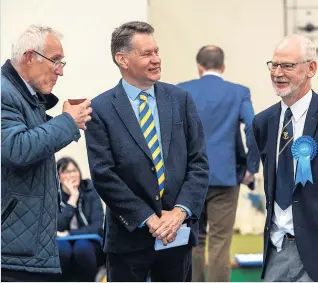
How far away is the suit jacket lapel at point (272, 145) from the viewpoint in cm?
320

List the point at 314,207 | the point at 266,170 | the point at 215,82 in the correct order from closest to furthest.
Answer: the point at 314,207 < the point at 266,170 < the point at 215,82

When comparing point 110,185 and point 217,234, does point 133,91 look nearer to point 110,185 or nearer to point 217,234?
point 110,185

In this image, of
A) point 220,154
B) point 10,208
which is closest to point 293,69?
point 10,208

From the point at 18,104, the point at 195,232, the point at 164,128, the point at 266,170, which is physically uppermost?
the point at 18,104

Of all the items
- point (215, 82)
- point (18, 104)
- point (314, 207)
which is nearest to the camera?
point (18, 104)

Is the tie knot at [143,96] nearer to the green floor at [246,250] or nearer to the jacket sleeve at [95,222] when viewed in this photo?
the jacket sleeve at [95,222]

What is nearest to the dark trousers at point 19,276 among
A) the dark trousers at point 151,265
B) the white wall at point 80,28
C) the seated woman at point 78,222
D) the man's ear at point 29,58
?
the dark trousers at point 151,265

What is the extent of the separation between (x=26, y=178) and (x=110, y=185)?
18.6 inches

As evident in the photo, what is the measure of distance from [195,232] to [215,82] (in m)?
1.92

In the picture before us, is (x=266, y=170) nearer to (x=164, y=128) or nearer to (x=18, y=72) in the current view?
(x=164, y=128)

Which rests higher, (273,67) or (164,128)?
(273,67)

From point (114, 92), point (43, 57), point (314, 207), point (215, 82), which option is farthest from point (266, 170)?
point (215, 82)

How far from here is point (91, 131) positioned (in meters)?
3.25

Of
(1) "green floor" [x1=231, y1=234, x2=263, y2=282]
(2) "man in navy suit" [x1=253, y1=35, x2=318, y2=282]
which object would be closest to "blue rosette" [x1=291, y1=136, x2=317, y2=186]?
(2) "man in navy suit" [x1=253, y1=35, x2=318, y2=282]
